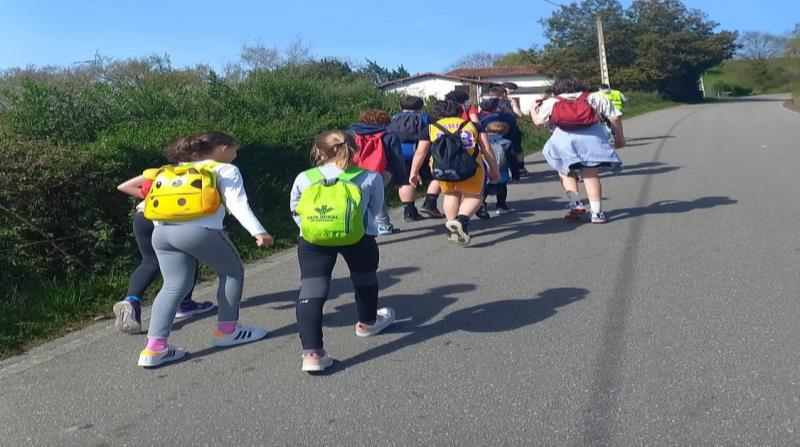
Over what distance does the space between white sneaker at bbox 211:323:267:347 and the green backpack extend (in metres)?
0.95

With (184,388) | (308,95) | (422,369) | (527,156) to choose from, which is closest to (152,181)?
(184,388)

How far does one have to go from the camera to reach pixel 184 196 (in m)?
4.14

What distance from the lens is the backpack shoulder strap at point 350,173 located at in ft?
13.9

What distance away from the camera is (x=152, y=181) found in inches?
177

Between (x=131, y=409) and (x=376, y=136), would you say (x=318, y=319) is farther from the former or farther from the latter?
(x=376, y=136)

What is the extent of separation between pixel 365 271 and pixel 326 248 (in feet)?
1.15

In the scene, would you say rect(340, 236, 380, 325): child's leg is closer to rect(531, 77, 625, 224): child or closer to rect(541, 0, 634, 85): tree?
rect(531, 77, 625, 224): child

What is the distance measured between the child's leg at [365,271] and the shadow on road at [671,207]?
4.66 meters

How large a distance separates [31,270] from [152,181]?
2.15 meters

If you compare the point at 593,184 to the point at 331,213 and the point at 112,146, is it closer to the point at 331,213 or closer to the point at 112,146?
the point at 331,213

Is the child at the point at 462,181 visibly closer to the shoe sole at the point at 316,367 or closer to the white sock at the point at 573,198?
the white sock at the point at 573,198

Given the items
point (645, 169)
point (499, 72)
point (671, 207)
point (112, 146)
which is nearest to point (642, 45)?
point (499, 72)

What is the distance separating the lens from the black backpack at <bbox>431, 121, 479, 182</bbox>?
23.4 ft

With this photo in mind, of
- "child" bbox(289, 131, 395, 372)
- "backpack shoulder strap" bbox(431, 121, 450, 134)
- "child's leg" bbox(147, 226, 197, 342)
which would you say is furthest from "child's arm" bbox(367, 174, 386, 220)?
"backpack shoulder strap" bbox(431, 121, 450, 134)
